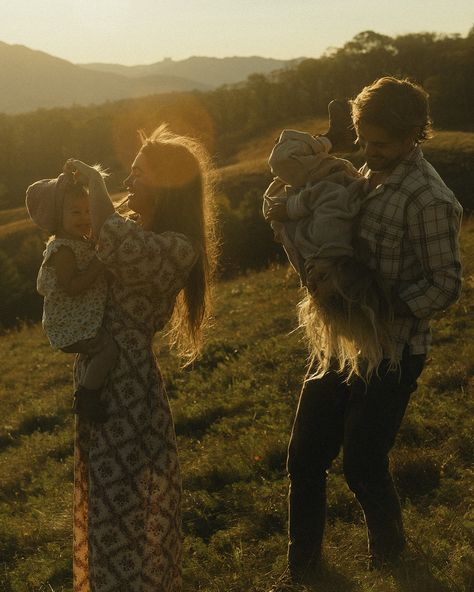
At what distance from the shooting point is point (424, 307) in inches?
112

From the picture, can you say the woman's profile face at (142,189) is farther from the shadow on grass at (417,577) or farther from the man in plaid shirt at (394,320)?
the shadow on grass at (417,577)

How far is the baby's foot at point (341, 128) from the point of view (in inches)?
127

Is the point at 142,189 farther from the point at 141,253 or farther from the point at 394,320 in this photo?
the point at 394,320

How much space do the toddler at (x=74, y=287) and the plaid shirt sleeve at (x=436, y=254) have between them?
4.43 feet

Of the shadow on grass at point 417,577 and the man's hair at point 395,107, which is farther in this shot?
the shadow on grass at point 417,577

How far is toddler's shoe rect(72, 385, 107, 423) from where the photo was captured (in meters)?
3.13

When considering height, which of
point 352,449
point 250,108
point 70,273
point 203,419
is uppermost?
point 250,108

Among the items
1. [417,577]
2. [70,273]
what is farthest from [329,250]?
[417,577]

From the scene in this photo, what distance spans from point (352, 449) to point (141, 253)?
127 cm

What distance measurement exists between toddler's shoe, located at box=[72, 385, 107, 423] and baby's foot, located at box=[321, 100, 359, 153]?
154 centimetres

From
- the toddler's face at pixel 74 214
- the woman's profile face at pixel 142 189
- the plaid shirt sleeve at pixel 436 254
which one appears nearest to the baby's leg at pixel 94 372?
the toddler's face at pixel 74 214

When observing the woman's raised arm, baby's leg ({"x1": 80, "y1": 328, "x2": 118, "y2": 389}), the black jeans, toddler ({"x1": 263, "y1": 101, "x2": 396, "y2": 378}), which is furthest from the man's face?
baby's leg ({"x1": 80, "y1": 328, "x2": 118, "y2": 389})

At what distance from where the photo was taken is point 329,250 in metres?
2.89

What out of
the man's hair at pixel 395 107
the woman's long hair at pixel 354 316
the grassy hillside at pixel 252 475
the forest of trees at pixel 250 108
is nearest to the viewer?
the man's hair at pixel 395 107
